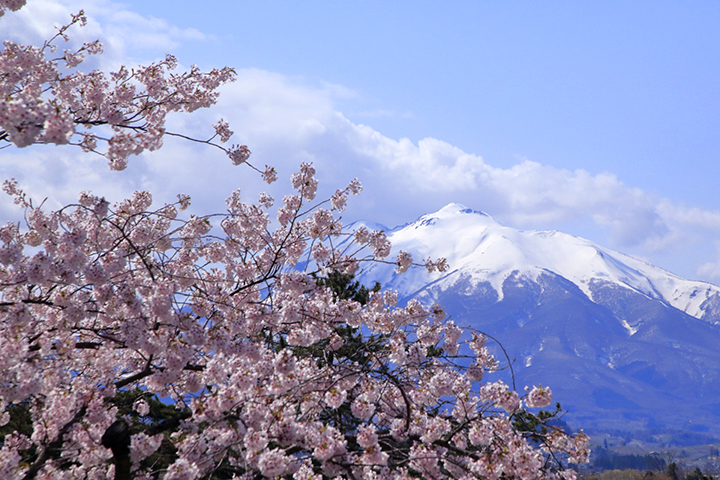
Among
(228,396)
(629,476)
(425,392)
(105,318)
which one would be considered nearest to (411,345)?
(425,392)

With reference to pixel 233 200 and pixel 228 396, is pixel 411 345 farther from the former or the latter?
pixel 233 200

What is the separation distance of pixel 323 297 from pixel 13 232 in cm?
479

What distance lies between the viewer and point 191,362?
23.9ft

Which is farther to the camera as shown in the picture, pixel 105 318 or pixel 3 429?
pixel 3 429

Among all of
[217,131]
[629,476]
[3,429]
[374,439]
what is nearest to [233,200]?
[217,131]

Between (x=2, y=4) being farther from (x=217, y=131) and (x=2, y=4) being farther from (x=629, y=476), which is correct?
(x=629, y=476)

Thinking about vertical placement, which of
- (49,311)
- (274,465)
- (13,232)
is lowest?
(274,465)

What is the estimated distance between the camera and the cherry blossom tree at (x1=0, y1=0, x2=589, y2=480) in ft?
18.9

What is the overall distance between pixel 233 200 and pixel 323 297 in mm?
3653

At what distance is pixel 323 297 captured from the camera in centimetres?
778

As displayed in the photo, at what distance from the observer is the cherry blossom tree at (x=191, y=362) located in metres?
5.75

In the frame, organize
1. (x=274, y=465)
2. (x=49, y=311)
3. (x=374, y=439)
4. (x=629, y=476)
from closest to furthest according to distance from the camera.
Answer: (x=274, y=465), (x=374, y=439), (x=49, y=311), (x=629, y=476)

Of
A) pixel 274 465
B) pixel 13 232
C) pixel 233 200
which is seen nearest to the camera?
pixel 274 465

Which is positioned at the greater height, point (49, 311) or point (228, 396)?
point (49, 311)
